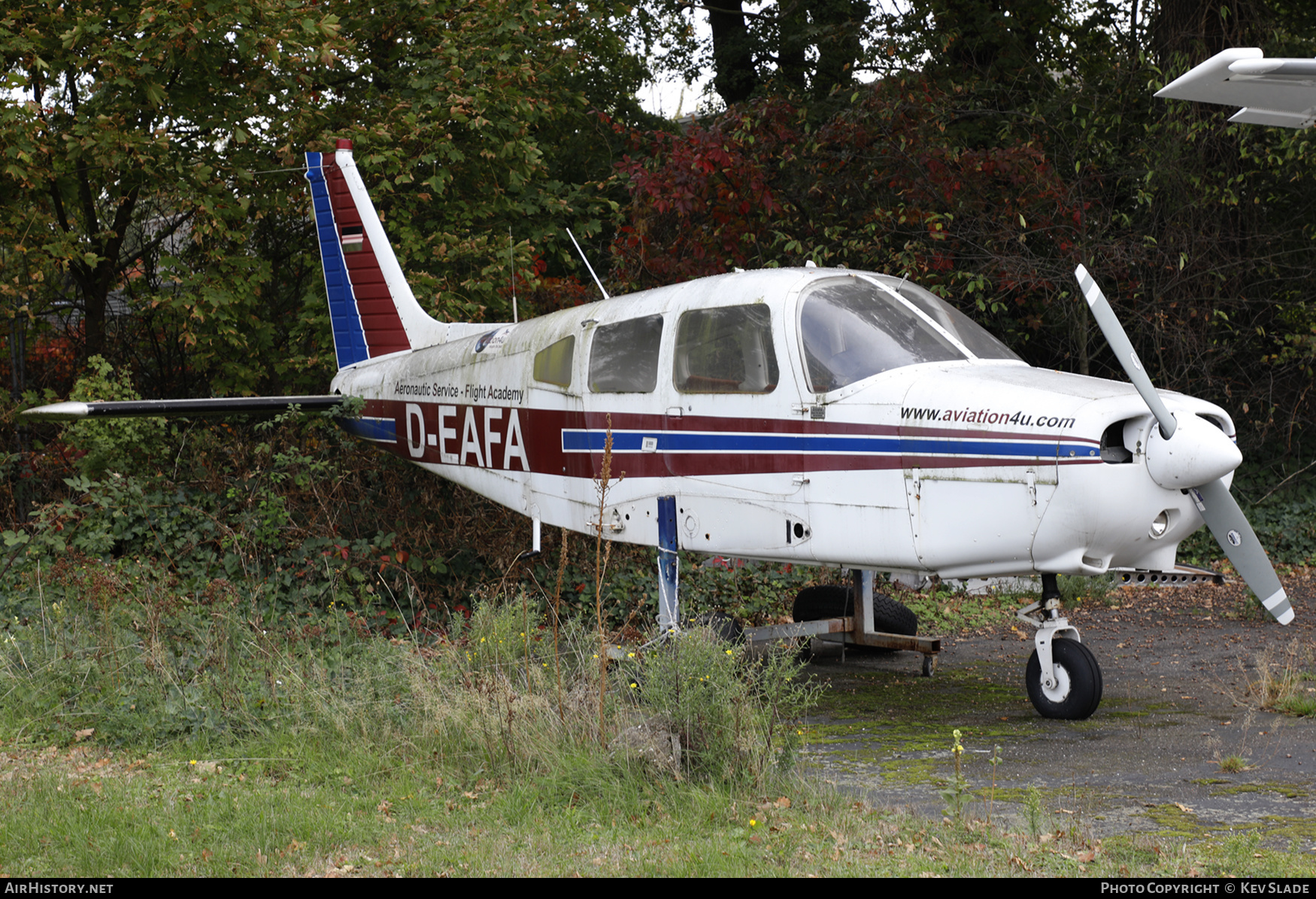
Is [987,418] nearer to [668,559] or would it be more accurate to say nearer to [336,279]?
[668,559]

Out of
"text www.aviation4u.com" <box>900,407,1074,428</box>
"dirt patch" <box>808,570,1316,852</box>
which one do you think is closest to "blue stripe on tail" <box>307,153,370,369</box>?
"dirt patch" <box>808,570,1316,852</box>

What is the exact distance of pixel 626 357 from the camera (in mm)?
7711

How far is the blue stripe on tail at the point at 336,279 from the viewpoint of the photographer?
1066 cm

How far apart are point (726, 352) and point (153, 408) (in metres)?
4.61

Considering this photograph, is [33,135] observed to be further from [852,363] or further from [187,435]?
[852,363]

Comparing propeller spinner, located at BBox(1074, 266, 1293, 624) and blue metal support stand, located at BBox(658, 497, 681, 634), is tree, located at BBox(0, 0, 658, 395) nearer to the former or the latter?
blue metal support stand, located at BBox(658, 497, 681, 634)

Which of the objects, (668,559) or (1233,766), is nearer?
(1233,766)

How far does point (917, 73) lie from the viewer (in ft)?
43.2

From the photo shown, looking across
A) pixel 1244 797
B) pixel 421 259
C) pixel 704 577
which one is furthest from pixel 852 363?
pixel 421 259

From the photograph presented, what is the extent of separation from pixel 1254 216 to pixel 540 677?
1098 centimetres

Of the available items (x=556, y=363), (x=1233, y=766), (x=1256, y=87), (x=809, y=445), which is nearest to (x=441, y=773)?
(x=809, y=445)

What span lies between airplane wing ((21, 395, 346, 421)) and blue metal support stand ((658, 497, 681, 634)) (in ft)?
12.3

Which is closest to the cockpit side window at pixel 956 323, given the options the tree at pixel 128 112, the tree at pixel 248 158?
the tree at pixel 248 158

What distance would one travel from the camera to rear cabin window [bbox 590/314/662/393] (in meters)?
7.55
